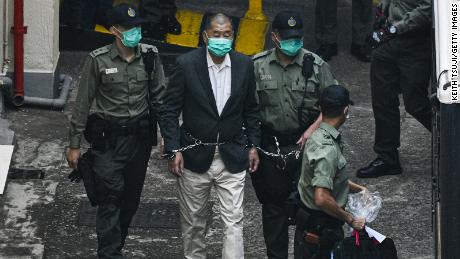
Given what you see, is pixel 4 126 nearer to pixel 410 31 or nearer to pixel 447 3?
pixel 410 31

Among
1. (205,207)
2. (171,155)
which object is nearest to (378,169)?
(205,207)

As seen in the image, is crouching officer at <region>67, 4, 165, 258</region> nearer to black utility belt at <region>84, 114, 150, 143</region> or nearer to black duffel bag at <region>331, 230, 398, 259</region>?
black utility belt at <region>84, 114, 150, 143</region>

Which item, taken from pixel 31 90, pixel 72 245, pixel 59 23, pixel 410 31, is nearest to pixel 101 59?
pixel 72 245

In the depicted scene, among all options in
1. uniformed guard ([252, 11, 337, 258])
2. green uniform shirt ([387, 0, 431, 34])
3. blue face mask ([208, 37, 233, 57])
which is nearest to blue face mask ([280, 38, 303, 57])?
uniformed guard ([252, 11, 337, 258])

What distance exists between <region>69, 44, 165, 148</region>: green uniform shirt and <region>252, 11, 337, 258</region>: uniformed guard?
2.81 ft

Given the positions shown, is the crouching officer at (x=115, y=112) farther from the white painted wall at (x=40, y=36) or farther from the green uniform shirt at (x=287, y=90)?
the white painted wall at (x=40, y=36)

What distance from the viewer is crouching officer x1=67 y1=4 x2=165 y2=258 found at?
348 inches

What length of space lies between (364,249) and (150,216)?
296 cm

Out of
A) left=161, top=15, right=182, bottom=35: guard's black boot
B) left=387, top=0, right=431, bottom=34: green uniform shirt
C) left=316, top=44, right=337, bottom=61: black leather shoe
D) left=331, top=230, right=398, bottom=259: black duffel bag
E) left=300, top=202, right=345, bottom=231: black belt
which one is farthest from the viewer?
left=316, top=44, right=337, bottom=61: black leather shoe

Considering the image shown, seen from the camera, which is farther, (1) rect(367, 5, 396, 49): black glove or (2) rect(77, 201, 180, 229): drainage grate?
(1) rect(367, 5, 396, 49): black glove

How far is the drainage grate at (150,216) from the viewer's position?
997 cm

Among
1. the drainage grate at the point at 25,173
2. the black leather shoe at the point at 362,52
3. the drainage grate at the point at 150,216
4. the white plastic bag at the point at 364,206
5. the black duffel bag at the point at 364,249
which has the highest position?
the black leather shoe at the point at 362,52

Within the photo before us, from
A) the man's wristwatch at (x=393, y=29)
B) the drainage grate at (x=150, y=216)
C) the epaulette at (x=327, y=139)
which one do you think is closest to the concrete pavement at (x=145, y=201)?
the drainage grate at (x=150, y=216)

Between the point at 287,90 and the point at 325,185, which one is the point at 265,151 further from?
the point at 325,185
